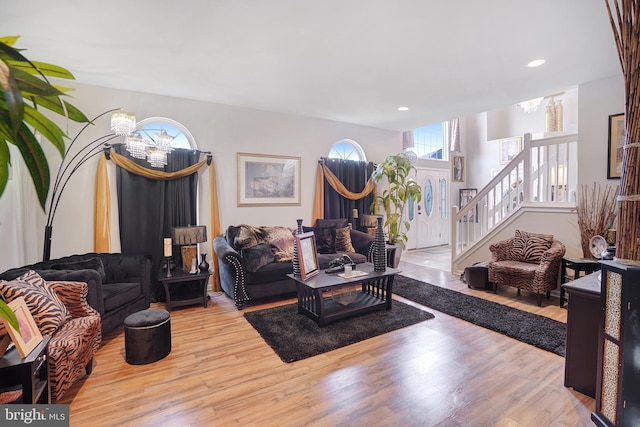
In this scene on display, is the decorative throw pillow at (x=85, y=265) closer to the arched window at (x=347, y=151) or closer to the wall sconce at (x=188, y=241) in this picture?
the wall sconce at (x=188, y=241)

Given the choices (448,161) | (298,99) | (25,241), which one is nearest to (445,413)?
(298,99)

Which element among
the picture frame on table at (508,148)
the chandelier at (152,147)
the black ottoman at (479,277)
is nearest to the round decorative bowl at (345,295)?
the black ottoman at (479,277)

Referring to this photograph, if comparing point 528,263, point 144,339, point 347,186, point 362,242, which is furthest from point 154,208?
point 528,263

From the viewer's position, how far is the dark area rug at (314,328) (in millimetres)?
2629

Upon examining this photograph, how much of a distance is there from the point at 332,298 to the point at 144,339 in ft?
6.27

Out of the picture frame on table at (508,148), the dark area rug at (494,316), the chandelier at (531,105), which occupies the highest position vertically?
the chandelier at (531,105)

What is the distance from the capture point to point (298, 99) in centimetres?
423

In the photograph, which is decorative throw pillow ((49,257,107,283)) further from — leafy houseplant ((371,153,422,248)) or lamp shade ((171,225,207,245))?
leafy houseplant ((371,153,422,248))

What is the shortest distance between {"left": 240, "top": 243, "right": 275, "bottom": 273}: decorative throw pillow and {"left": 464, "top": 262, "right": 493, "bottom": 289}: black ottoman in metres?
2.81

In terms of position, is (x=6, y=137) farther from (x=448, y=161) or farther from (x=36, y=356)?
(x=448, y=161)

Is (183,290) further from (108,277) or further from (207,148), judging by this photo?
(207,148)

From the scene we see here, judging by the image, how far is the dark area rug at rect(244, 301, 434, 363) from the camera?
104 inches

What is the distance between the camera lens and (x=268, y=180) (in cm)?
482

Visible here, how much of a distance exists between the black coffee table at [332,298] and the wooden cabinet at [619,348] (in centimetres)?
189
